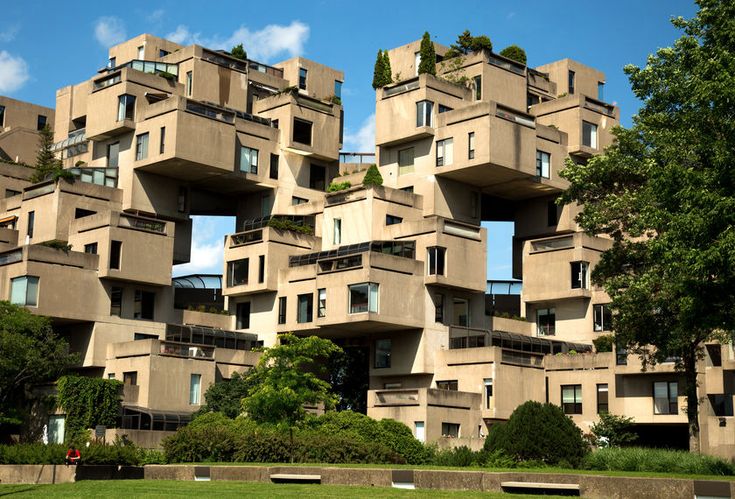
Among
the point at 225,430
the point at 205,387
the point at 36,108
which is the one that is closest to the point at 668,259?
the point at 225,430

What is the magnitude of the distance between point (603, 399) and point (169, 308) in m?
27.8

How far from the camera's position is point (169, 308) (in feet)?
243

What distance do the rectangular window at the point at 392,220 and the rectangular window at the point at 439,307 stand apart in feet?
20.9

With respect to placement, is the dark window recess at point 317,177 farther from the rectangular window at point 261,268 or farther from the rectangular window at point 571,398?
the rectangular window at point 571,398

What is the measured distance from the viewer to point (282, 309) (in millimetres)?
73250

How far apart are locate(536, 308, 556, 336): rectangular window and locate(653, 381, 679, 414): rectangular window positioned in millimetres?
11575

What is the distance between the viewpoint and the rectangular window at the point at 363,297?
66312 mm

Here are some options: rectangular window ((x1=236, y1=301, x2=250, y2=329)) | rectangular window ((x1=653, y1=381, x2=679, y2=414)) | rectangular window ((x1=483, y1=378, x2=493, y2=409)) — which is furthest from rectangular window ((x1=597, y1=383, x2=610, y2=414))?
rectangular window ((x1=236, y1=301, x2=250, y2=329))

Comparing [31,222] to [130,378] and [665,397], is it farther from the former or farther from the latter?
[665,397]

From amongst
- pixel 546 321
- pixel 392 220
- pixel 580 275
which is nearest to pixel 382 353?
pixel 392 220

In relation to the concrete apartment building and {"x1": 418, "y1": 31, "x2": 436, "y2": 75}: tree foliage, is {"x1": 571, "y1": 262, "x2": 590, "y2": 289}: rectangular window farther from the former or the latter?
{"x1": 418, "y1": 31, "x2": 436, "y2": 75}: tree foliage

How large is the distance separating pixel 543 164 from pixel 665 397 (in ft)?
65.7

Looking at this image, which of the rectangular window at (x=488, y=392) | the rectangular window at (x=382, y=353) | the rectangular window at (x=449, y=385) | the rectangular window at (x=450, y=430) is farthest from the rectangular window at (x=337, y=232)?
the rectangular window at (x=450, y=430)

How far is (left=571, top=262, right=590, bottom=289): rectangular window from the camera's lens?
73062 millimetres
